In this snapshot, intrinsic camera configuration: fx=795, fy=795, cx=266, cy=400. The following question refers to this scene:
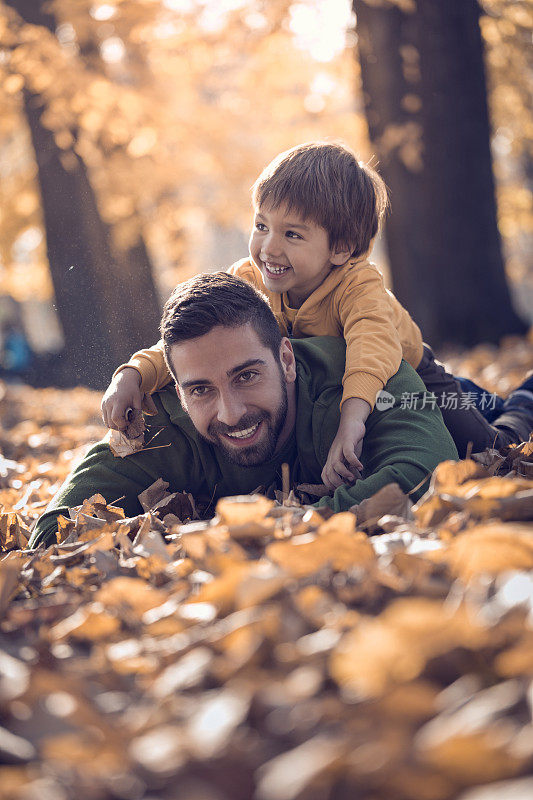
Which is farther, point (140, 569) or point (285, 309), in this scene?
point (285, 309)

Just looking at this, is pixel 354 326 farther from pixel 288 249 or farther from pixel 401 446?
pixel 401 446

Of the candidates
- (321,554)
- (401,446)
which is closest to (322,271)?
(401,446)

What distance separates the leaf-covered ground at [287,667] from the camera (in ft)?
3.21

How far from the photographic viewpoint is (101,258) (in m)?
9.55

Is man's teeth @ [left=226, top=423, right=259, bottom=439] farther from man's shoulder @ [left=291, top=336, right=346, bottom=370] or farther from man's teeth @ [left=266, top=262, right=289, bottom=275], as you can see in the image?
man's teeth @ [left=266, top=262, right=289, bottom=275]

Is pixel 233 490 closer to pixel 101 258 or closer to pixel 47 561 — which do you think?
pixel 47 561

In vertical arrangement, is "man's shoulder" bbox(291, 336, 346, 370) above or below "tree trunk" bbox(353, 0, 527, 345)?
below

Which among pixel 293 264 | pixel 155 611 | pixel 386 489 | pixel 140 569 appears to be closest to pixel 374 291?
pixel 293 264

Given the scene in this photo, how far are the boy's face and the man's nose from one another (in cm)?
85

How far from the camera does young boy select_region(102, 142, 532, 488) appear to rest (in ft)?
10.2

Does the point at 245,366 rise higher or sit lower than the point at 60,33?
lower

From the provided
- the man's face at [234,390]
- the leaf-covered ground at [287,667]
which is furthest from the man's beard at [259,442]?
the leaf-covered ground at [287,667]

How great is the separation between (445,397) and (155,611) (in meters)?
2.35

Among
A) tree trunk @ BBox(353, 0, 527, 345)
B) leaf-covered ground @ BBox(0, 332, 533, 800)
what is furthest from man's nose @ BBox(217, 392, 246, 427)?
tree trunk @ BBox(353, 0, 527, 345)
